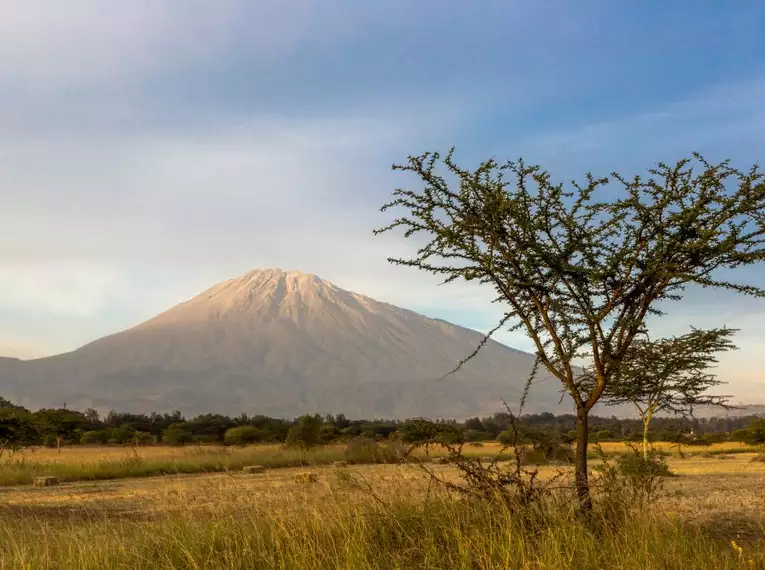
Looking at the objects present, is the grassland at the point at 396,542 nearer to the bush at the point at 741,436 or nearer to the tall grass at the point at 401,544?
the tall grass at the point at 401,544

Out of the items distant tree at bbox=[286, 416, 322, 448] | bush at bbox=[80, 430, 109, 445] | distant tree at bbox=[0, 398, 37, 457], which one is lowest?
bush at bbox=[80, 430, 109, 445]

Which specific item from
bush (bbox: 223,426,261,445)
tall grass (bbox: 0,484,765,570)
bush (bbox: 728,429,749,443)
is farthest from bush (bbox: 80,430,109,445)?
tall grass (bbox: 0,484,765,570)

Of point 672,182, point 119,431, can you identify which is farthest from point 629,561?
point 119,431

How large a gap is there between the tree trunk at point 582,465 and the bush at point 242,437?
53.3m

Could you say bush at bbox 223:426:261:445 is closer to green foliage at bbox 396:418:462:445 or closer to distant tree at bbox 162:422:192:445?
distant tree at bbox 162:422:192:445

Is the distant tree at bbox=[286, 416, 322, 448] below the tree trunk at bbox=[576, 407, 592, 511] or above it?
below

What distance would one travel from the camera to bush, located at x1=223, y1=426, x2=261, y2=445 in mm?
59800

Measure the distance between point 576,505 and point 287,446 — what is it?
132 feet

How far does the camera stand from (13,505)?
18.4m

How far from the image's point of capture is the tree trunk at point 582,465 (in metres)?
8.00

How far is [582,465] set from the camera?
865 cm

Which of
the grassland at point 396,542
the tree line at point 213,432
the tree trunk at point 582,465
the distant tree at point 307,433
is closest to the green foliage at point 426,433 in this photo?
the grassland at point 396,542

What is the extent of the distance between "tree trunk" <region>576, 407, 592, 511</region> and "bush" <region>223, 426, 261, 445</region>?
2097 inches

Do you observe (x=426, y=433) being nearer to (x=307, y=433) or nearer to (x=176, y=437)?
(x=307, y=433)
